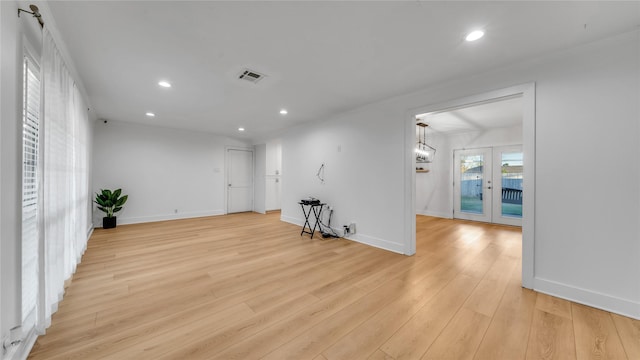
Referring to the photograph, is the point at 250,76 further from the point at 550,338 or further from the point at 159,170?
the point at 159,170

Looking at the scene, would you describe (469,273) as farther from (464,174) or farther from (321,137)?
(464,174)

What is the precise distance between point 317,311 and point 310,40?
2.46m

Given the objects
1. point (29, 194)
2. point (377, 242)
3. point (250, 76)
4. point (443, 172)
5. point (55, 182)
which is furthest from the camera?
point (443, 172)

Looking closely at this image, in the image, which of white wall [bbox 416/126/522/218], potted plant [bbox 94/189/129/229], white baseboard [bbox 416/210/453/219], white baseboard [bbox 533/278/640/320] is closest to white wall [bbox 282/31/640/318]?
white baseboard [bbox 533/278/640/320]

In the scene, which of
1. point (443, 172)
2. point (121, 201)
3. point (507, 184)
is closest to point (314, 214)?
point (121, 201)

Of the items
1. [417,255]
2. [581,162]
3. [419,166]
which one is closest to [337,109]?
[417,255]

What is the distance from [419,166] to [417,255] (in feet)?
15.3

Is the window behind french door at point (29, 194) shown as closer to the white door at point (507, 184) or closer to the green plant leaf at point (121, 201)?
the green plant leaf at point (121, 201)

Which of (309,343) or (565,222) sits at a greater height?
(565,222)

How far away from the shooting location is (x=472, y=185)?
6367mm

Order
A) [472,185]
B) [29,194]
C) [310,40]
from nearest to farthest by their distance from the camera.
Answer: [29,194]
[310,40]
[472,185]

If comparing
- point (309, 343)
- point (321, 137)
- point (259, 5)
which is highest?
point (259, 5)

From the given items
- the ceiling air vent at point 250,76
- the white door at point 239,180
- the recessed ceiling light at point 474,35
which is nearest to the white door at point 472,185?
the recessed ceiling light at point 474,35

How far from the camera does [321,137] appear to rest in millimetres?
4867
